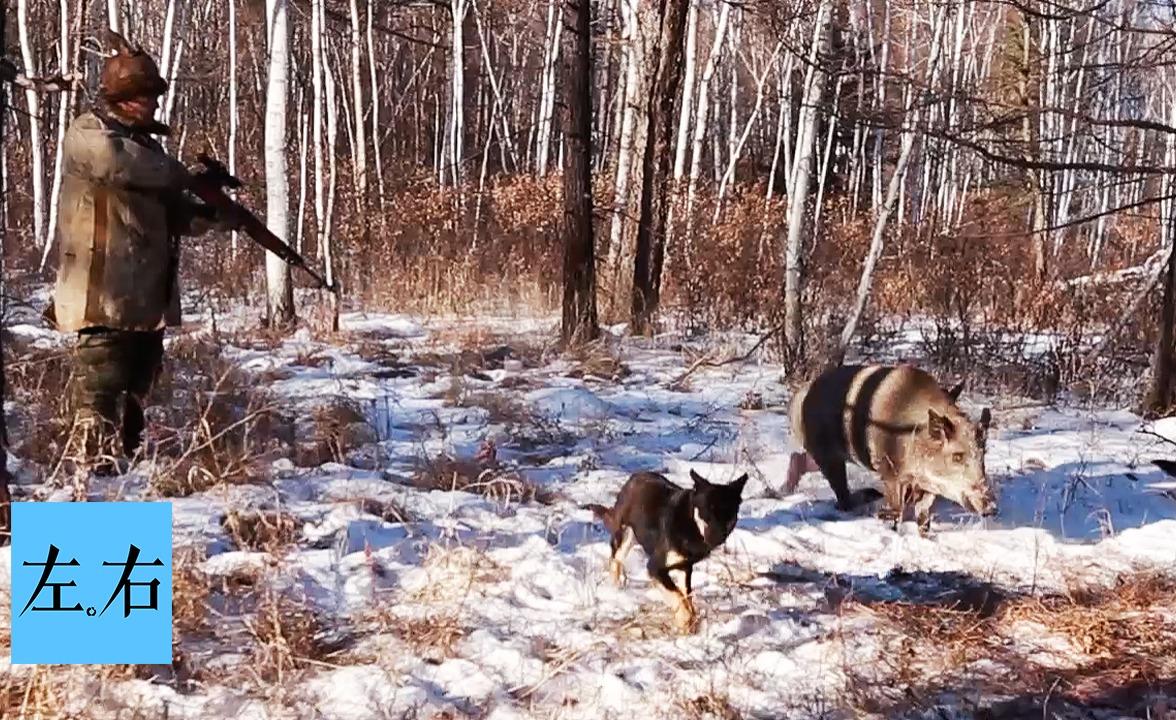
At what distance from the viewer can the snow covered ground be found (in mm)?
3328

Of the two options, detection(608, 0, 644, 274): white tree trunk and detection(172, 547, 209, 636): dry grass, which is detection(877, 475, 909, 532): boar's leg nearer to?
detection(172, 547, 209, 636): dry grass

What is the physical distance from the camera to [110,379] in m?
4.94

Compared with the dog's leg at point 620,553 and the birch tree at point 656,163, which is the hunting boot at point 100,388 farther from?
the birch tree at point 656,163

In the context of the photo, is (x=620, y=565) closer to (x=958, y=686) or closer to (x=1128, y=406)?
(x=958, y=686)

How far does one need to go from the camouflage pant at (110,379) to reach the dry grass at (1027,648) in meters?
3.24

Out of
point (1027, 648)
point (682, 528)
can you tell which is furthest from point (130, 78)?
point (1027, 648)

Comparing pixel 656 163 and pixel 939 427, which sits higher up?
pixel 656 163

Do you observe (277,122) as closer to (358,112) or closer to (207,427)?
(358,112)

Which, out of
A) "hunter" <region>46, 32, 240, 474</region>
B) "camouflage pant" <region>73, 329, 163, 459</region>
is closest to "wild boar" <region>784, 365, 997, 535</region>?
"hunter" <region>46, 32, 240, 474</region>

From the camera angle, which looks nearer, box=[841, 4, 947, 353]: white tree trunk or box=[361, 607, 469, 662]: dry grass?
box=[361, 607, 469, 662]: dry grass

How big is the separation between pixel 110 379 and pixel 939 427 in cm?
376

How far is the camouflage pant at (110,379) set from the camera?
488 cm

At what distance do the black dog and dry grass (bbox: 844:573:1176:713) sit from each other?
0.61 meters

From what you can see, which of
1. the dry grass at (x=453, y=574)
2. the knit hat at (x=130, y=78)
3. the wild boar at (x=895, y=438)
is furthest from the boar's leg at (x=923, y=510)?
the knit hat at (x=130, y=78)
